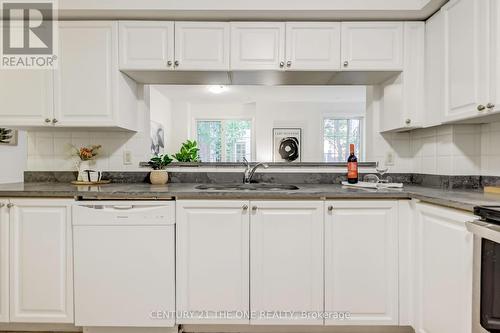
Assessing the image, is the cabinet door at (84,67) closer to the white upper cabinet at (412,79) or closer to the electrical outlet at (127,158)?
the electrical outlet at (127,158)

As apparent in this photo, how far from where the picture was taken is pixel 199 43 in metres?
1.96

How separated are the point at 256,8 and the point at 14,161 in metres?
2.15

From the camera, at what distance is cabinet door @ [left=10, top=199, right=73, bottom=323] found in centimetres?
167

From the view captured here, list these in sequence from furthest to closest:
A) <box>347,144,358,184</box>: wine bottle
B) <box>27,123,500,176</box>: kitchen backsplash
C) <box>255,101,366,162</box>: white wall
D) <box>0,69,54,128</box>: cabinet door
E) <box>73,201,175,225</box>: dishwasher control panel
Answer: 1. <box>255,101,366,162</box>: white wall
2. <box>27,123,500,176</box>: kitchen backsplash
3. <box>347,144,358,184</box>: wine bottle
4. <box>0,69,54,128</box>: cabinet door
5. <box>73,201,175,225</box>: dishwasher control panel

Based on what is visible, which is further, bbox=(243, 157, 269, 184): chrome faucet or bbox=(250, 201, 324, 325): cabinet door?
bbox=(243, 157, 269, 184): chrome faucet

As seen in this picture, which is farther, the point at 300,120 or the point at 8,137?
the point at 300,120

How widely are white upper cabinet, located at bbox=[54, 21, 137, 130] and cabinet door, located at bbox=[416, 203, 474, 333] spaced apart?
2129mm

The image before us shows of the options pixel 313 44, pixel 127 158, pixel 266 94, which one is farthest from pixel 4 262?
pixel 266 94

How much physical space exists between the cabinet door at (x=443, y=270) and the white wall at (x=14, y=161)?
9.34 ft

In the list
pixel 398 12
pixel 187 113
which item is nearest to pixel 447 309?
pixel 398 12

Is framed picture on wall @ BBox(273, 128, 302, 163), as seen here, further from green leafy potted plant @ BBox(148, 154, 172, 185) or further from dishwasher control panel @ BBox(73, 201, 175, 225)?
dishwasher control panel @ BBox(73, 201, 175, 225)

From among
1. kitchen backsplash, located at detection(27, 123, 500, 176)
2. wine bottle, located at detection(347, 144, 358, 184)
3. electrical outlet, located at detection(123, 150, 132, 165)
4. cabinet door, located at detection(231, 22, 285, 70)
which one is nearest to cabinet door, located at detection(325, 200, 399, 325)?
wine bottle, located at detection(347, 144, 358, 184)

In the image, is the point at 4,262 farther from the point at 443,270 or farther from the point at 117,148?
the point at 443,270

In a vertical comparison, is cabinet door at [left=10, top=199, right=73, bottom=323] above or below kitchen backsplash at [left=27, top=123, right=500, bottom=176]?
below
